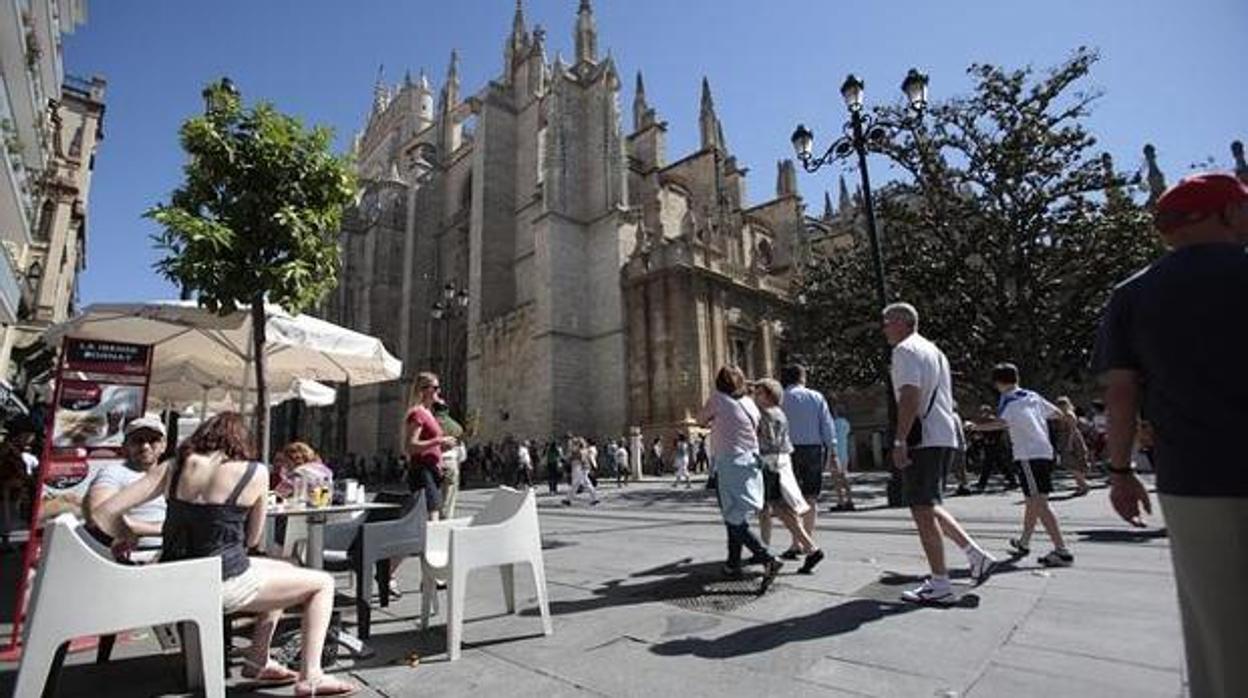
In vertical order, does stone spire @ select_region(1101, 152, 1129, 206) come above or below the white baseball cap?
above

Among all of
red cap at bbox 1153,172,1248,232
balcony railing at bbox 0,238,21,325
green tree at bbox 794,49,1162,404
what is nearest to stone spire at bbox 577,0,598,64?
green tree at bbox 794,49,1162,404

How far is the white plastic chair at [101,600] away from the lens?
2236 mm

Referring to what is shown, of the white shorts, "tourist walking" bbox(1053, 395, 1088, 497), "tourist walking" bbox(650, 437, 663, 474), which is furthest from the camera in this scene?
"tourist walking" bbox(650, 437, 663, 474)

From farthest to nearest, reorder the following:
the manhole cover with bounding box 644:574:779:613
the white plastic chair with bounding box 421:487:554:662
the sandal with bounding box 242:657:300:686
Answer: the manhole cover with bounding box 644:574:779:613
the white plastic chair with bounding box 421:487:554:662
the sandal with bounding box 242:657:300:686

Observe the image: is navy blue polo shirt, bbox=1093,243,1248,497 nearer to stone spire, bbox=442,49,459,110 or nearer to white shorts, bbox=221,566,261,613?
white shorts, bbox=221,566,261,613

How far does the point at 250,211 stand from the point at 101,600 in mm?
4809

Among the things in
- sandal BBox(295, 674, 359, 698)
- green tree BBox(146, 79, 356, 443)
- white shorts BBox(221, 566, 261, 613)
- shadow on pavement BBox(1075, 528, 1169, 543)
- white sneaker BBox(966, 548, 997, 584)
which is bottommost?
sandal BBox(295, 674, 359, 698)

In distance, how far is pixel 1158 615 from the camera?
3309mm

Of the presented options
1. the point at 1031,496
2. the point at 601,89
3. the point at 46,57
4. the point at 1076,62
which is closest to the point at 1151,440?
the point at 1031,496

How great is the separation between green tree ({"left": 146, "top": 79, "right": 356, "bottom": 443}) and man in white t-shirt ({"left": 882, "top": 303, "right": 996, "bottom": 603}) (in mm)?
5451

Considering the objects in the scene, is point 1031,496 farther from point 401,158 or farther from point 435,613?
point 401,158

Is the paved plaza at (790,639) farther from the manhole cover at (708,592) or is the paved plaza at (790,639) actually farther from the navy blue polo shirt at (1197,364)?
the navy blue polo shirt at (1197,364)

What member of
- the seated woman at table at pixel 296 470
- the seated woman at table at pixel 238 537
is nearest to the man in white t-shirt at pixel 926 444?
the seated woman at table at pixel 238 537

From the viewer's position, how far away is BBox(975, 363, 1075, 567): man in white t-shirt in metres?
4.73
